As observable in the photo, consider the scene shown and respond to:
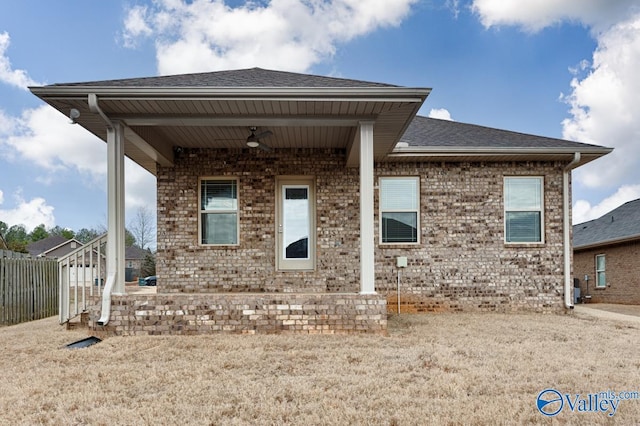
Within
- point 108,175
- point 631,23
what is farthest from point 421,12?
point 108,175

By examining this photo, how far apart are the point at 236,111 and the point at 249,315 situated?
2.71 m

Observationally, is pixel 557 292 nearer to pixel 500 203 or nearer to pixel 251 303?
pixel 500 203

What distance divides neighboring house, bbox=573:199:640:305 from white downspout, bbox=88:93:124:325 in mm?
13041

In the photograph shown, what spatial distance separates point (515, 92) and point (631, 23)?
9.95 feet

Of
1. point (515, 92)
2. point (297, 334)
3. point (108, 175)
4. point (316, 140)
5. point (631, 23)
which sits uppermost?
point (631, 23)

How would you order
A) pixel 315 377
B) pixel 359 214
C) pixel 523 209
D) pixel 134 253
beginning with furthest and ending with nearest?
1. pixel 134 253
2. pixel 523 209
3. pixel 359 214
4. pixel 315 377

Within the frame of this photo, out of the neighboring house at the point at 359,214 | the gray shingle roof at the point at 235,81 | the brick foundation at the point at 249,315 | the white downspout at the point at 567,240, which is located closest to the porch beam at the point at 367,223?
the brick foundation at the point at 249,315

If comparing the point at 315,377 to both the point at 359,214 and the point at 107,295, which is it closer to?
the point at 107,295

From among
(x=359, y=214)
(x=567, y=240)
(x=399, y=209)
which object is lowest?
(x=567, y=240)

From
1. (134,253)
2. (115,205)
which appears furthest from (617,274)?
(134,253)

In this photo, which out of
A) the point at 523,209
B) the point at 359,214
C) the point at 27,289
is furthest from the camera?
the point at 27,289

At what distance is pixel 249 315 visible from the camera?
6.12 metres

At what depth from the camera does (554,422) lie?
308 centimetres

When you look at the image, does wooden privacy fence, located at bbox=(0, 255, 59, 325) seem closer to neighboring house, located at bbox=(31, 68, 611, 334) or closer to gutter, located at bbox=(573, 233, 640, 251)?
neighboring house, located at bbox=(31, 68, 611, 334)
